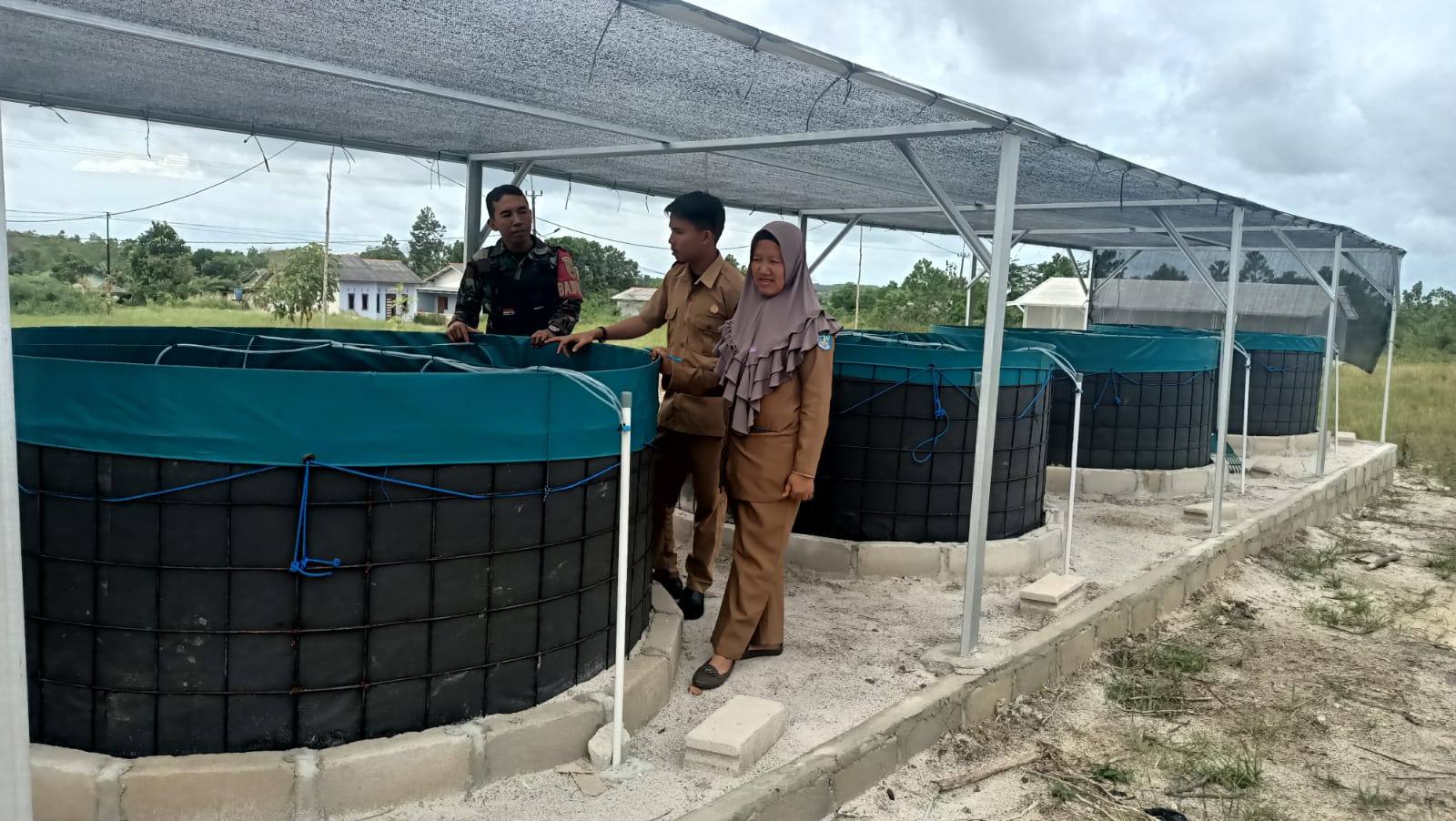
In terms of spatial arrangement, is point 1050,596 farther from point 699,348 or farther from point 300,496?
point 300,496

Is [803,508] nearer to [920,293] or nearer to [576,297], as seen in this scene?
[576,297]

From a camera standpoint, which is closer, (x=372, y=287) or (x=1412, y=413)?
(x=1412, y=413)

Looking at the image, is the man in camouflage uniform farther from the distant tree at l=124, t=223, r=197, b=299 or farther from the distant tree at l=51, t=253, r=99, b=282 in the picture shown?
the distant tree at l=124, t=223, r=197, b=299

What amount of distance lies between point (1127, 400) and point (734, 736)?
6695 millimetres

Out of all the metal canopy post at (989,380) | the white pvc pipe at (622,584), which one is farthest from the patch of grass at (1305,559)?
the white pvc pipe at (622,584)

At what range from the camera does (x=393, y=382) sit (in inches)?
121

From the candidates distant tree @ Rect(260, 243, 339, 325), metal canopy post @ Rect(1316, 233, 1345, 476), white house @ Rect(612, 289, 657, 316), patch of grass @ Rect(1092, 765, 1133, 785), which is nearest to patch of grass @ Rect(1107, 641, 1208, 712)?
patch of grass @ Rect(1092, 765, 1133, 785)

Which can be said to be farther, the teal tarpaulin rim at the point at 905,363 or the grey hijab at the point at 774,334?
the teal tarpaulin rim at the point at 905,363

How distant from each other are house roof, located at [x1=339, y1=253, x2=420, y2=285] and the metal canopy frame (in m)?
30.8

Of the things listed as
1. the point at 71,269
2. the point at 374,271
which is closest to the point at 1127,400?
the point at 71,269

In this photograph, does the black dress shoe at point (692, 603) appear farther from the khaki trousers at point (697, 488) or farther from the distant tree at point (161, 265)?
the distant tree at point (161, 265)

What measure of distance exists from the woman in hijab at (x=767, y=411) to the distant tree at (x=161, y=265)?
22370 mm

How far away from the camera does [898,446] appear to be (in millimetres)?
6133

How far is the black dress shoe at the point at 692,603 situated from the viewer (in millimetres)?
4875
